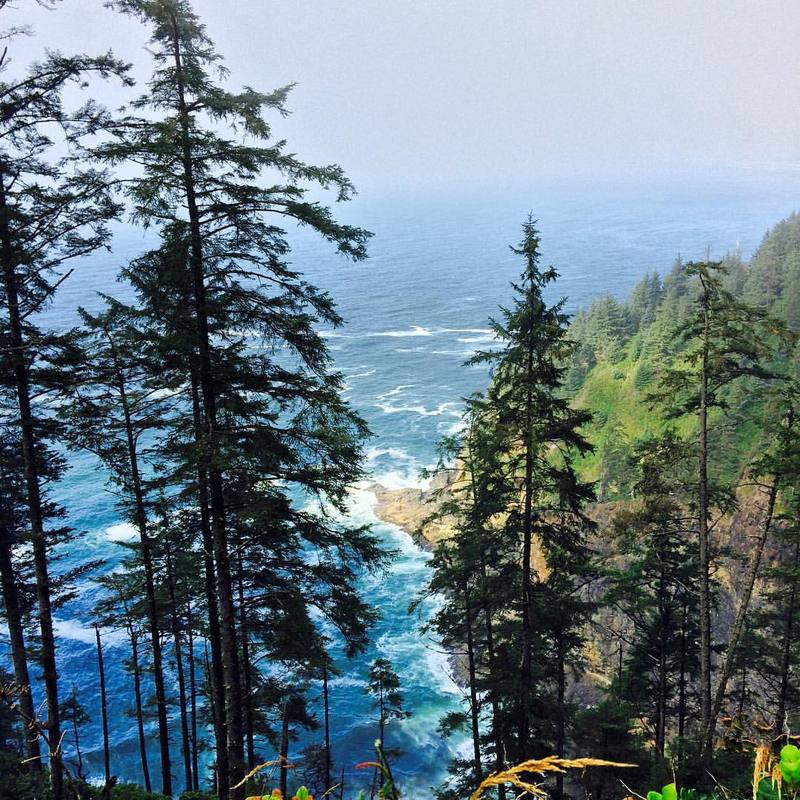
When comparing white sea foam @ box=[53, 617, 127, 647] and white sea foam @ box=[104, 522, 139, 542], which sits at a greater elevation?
white sea foam @ box=[104, 522, 139, 542]

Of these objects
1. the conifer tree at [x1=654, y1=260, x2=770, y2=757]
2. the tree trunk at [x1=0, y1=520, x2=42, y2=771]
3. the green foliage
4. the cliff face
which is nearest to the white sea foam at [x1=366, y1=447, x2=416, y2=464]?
the cliff face

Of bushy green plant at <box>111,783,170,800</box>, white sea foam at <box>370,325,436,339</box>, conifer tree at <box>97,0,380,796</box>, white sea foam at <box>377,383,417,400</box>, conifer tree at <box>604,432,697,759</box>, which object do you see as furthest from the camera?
white sea foam at <box>370,325,436,339</box>

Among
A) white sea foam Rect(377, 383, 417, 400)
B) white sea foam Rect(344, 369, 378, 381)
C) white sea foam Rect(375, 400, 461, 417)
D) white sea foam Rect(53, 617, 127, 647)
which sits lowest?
white sea foam Rect(53, 617, 127, 647)

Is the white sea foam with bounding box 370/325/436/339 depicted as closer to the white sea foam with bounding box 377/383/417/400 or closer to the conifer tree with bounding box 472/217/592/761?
the white sea foam with bounding box 377/383/417/400

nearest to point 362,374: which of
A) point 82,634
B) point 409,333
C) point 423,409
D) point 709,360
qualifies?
point 423,409

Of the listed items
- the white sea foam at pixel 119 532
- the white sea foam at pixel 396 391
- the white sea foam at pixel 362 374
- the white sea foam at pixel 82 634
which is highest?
the white sea foam at pixel 362 374

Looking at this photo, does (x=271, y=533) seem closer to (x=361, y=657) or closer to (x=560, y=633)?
(x=560, y=633)

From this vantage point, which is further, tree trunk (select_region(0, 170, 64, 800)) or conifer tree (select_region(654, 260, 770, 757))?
conifer tree (select_region(654, 260, 770, 757))

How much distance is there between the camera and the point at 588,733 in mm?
16000

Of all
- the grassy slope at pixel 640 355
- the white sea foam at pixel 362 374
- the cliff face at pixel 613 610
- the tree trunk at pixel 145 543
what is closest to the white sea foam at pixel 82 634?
the cliff face at pixel 613 610

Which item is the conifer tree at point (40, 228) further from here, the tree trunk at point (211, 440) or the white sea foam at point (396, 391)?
the white sea foam at point (396, 391)

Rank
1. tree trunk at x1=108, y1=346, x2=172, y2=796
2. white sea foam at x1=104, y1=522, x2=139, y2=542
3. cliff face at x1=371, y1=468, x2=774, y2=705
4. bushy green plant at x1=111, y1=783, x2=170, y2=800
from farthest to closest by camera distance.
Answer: white sea foam at x1=104, y1=522, x2=139, y2=542 < cliff face at x1=371, y1=468, x2=774, y2=705 < bushy green plant at x1=111, y1=783, x2=170, y2=800 < tree trunk at x1=108, y1=346, x2=172, y2=796

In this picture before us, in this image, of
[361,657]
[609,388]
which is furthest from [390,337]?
[361,657]

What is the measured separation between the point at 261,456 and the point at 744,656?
1645 cm
